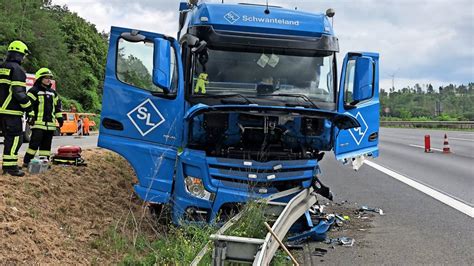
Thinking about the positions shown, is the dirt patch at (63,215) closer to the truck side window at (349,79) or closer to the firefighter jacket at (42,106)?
the firefighter jacket at (42,106)

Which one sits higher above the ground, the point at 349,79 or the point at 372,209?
the point at 349,79

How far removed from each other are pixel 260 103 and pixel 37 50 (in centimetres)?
3847

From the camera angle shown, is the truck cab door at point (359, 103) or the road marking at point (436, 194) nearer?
the truck cab door at point (359, 103)

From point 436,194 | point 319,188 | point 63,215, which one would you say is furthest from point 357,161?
point 63,215

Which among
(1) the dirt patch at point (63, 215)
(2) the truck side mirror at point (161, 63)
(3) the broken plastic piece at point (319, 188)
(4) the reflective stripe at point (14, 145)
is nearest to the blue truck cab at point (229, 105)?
(2) the truck side mirror at point (161, 63)

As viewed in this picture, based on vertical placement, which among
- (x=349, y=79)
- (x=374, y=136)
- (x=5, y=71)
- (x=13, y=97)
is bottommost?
(x=374, y=136)

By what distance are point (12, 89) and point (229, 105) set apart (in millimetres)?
3427

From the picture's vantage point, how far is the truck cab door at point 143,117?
5793mm

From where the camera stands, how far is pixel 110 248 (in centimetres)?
514

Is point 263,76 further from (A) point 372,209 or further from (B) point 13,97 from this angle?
(B) point 13,97

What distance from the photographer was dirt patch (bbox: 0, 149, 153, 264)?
4.41 m

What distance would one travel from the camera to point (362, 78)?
20.5ft

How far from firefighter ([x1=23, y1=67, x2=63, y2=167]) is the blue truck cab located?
7.69 feet

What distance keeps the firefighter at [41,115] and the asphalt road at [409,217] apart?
4.57m
